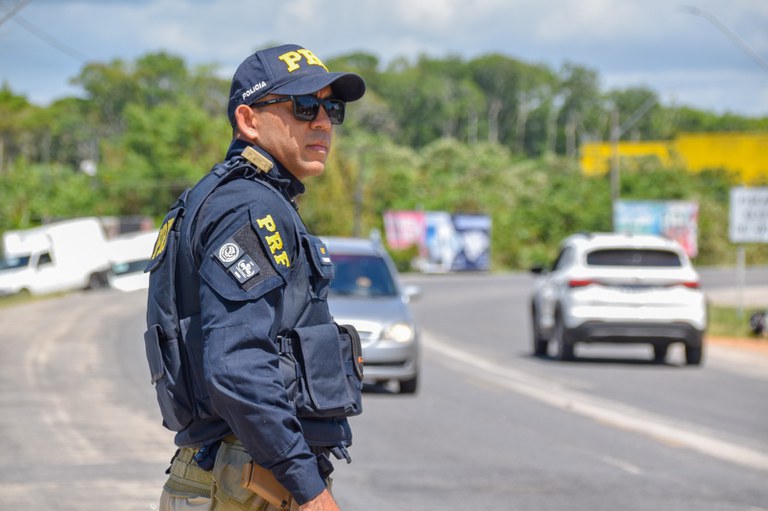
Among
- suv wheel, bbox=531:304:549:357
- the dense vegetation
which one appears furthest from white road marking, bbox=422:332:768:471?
the dense vegetation


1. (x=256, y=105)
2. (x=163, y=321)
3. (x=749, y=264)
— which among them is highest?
(x=256, y=105)

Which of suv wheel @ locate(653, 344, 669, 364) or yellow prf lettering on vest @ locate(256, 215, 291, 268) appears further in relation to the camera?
suv wheel @ locate(653, 344, 669, 364)

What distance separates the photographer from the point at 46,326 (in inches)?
1056

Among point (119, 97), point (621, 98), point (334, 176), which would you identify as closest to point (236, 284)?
point (334, 176)

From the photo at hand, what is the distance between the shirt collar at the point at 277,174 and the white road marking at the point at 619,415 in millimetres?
7492

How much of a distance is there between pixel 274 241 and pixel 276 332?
222 millimetres

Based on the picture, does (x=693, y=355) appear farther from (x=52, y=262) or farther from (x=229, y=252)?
(x=52, y=262)

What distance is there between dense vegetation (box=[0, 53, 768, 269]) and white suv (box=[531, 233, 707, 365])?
1839cm

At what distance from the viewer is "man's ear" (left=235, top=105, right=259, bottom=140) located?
358cm

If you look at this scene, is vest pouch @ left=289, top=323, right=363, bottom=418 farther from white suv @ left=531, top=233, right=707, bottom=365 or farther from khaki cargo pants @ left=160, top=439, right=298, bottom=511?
white suv @ left=531, top=233, right=707, bottom=365

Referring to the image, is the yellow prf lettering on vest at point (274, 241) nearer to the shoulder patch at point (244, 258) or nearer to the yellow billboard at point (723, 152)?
the shoulder patch at point (244, 258)

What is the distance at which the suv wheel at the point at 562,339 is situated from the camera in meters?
19.5

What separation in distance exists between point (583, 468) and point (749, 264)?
73771 mm

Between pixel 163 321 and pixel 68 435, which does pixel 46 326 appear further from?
pixel 163 321
